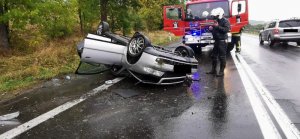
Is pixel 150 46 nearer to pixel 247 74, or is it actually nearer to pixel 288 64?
pixel 247 74

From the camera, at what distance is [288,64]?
10.3m

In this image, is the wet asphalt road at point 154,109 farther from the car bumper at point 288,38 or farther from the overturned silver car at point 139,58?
the car bumper at point 288,38

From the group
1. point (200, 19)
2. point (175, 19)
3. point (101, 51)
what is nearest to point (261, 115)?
point (101, 51)

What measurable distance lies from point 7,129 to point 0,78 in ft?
13.6

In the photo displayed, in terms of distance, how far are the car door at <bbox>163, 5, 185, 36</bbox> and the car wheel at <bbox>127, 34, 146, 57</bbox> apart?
251 inches

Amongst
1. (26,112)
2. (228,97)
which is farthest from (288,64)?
(26,112)

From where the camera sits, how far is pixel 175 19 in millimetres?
13727

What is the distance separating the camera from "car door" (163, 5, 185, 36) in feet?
44.3

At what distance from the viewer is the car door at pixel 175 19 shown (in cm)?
1350

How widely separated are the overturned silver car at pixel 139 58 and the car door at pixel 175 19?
6.20 metres

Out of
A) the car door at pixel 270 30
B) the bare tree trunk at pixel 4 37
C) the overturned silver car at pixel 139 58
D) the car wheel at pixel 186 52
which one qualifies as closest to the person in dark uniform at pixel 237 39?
the car door at pixel 270 30

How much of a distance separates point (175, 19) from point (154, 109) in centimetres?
868

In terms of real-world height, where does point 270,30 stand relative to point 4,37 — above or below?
above

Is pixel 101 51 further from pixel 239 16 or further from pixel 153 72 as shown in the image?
pixel 239 16
